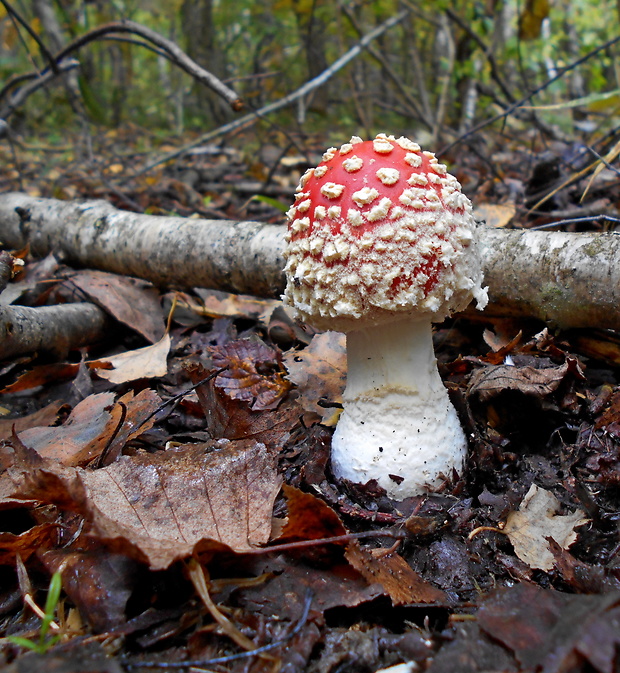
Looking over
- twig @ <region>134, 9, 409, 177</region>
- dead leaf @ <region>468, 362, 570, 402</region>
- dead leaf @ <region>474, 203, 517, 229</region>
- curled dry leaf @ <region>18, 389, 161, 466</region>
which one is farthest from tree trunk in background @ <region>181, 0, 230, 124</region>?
dead leaf @ <region>468, 362, 570, 402</region>

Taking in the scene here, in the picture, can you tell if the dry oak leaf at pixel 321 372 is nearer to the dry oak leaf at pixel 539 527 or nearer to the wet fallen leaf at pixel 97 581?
the dry oak leaf at pixel 539 527

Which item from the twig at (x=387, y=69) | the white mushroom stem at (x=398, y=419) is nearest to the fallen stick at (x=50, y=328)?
the white mushroom stem at (x=398, y=419)

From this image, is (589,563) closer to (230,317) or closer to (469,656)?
(469,656)

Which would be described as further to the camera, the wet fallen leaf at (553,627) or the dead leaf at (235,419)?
the dead leaf at (235,419)

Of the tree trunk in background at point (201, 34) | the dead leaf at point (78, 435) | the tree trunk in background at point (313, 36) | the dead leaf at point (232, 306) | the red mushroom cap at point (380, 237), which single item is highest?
the tree trunk in background at point (201, 34)

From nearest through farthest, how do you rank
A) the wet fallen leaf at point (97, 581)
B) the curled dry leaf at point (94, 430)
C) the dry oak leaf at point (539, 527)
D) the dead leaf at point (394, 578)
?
the wet fallen leaf at point (97, 581)
the dead leaf at point (394, 578)
the dry oak leaf at point (539, 527)
the curled dry leaf at point (94, 430)

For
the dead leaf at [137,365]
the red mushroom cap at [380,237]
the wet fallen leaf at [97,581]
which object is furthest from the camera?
the dead leaf at [137,365]
